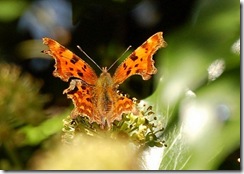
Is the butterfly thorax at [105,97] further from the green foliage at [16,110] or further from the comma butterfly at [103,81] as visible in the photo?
the green foliage at [16,110]

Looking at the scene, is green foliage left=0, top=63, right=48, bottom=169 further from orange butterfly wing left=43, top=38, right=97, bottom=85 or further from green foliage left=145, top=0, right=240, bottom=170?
green foliage left=145, top=0, right=240, bottom=170

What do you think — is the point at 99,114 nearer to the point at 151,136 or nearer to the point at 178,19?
the point at 151,136

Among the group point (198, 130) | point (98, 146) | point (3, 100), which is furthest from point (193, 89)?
point (3, 100)

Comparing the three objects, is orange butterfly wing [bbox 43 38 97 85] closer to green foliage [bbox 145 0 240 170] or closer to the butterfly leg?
the butterfly leg

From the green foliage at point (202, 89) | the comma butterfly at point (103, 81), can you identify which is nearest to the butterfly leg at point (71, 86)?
the comma butterfly at point (103, 81)

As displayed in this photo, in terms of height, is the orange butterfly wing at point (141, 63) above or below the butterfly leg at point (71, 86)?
above

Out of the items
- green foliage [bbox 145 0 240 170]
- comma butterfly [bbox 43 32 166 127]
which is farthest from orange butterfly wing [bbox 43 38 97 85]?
green foliage [bbox 145 0 240 170]

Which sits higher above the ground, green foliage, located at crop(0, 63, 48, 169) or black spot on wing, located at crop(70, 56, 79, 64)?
black spot on wing, located at crop(70, 56, 79, 64)
